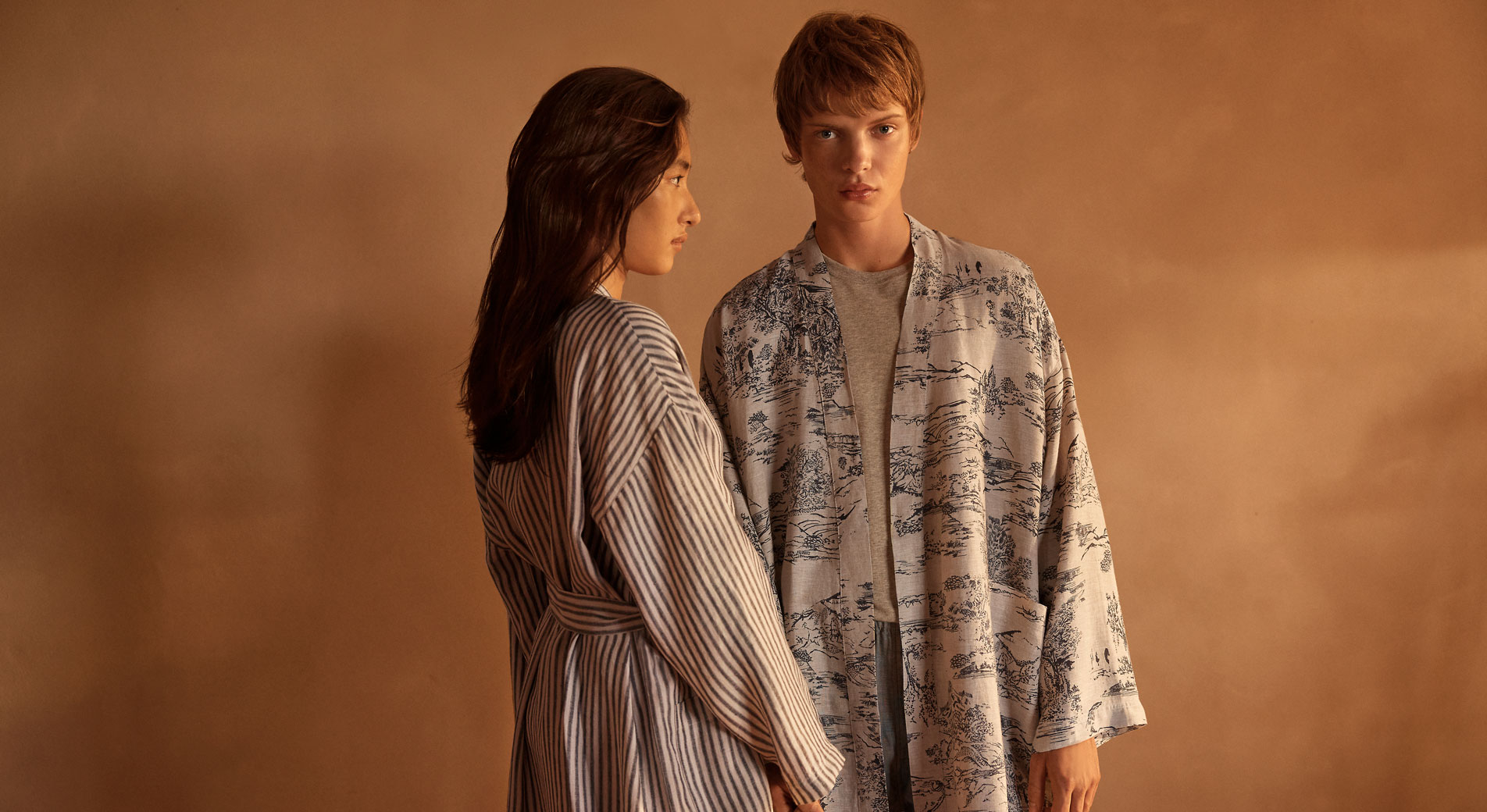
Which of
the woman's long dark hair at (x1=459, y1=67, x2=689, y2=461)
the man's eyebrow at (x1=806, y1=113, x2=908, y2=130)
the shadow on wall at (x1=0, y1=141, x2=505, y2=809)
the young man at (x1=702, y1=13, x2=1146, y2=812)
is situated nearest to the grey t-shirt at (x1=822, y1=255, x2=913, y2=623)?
the young man at (x1=702, y1=13, x2=1146, y2=812)

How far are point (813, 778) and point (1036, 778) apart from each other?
52 centimetres

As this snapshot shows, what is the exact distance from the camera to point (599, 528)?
1.08m

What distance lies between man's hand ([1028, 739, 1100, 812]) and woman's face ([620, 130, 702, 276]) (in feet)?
2.99

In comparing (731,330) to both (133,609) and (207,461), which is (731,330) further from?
(133,609)

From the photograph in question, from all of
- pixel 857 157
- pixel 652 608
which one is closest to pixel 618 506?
pixel 652 608

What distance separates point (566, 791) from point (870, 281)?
87 cm

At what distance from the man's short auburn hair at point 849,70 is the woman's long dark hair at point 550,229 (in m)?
0.31

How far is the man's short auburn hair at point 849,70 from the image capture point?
53.8 inches

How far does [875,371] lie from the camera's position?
1481 millimetres

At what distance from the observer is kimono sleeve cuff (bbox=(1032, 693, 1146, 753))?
4.55 ft

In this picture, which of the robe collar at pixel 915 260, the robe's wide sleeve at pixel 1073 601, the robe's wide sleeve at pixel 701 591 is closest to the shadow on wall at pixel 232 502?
the robe collar at pixel 915 260

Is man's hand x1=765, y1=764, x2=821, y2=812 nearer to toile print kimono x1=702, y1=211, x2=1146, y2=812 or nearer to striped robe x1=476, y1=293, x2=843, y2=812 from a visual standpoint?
striped robe x1=476, y1=293, x2=843, y2=812

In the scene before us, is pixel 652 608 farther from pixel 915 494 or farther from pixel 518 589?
pixel 915 494

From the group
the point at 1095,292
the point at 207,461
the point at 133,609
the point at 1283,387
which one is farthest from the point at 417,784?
the point at 1283,387
